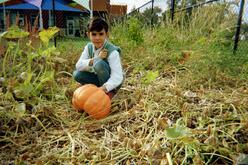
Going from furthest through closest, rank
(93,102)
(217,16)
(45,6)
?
1. (45,6)
2. (217,16)
3. (93,102)

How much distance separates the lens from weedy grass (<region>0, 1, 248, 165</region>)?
60.2 inches

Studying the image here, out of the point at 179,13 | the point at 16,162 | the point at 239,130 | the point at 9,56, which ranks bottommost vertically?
the point at 16,162

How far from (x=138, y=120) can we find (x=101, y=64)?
72cm

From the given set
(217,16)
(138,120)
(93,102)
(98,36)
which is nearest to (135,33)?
(217,16)

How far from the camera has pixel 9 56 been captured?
2.67m

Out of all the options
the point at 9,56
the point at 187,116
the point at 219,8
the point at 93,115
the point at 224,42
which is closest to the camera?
the point at 187,116

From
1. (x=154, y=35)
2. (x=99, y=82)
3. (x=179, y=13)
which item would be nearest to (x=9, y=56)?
(x=99, y=82)

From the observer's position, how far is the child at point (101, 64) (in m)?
2.58

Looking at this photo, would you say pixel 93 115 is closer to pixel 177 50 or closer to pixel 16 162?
pixel 16 162

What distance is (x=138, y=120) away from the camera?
2.05 meters

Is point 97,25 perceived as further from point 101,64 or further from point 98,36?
point 101,64

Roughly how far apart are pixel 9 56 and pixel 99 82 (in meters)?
0.72

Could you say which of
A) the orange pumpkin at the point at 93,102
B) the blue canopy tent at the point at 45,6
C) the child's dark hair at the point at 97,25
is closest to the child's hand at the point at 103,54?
the child's dark hair at the point at 97,25

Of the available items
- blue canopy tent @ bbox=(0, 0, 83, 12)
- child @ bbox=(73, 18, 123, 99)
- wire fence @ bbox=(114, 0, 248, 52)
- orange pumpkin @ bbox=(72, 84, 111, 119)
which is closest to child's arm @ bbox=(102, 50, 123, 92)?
child @ bbox=(73, 18, 123, 99)
